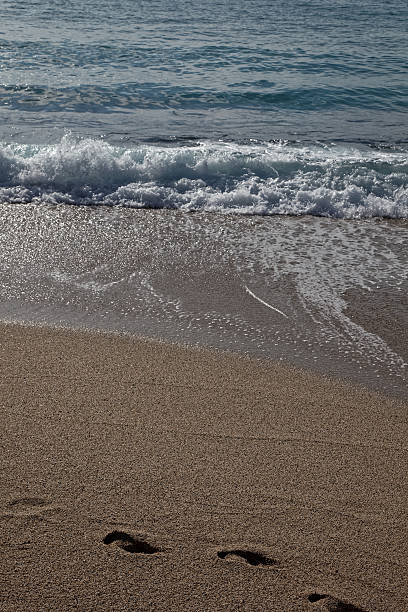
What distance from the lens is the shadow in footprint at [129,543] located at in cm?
223

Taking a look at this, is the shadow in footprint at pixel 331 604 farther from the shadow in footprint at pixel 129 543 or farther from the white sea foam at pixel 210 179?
the white sea foam at pixel 210 179

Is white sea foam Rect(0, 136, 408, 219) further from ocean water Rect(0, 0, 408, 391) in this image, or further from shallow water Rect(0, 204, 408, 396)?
shallow water Rect(0, 204, 408, 396)

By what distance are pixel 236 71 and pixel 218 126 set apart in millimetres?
3282

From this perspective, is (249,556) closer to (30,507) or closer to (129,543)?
(129,543)

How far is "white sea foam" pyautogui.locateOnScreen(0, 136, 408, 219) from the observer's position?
20.2 feet

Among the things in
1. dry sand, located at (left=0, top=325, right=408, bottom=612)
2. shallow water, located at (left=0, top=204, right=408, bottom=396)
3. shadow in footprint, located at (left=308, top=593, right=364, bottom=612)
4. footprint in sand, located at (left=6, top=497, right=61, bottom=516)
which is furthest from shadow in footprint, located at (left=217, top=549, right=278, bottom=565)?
shallow water, located at (left=0, top=204, right=408, bottom=396)

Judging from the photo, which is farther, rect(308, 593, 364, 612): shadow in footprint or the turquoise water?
the turquoise water

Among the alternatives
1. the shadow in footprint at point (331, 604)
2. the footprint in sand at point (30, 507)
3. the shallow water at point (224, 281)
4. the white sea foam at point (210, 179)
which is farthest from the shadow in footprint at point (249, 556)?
the white sea foam at point (210, 179)

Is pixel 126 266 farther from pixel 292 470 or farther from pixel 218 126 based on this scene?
pixel 218 126

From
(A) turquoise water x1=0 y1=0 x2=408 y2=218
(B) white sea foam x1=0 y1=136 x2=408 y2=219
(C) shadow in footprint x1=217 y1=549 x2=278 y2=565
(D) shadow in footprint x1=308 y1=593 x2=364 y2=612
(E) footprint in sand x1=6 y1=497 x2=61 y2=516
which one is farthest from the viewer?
(A) turquoise water x1=0 y1=0 x2=408 y2=218

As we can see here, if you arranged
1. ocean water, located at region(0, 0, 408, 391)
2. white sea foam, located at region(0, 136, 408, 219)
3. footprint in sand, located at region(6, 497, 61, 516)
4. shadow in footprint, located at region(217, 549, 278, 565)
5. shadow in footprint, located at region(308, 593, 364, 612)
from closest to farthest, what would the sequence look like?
shadow in footprint, located at region(308, 593, 364, 612), shadow in footprint, located at region(217, 549, 278, 565), footprint in sand, located at region(6, 497, 61, 516), ocean water, located at region(0, 0, 408, 391), white sea foam, located at region(0, 136, 408, 219)

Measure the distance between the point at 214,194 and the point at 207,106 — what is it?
378 cm

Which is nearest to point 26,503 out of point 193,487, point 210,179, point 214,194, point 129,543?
point 129,543

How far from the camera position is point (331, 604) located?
6.82 ft
